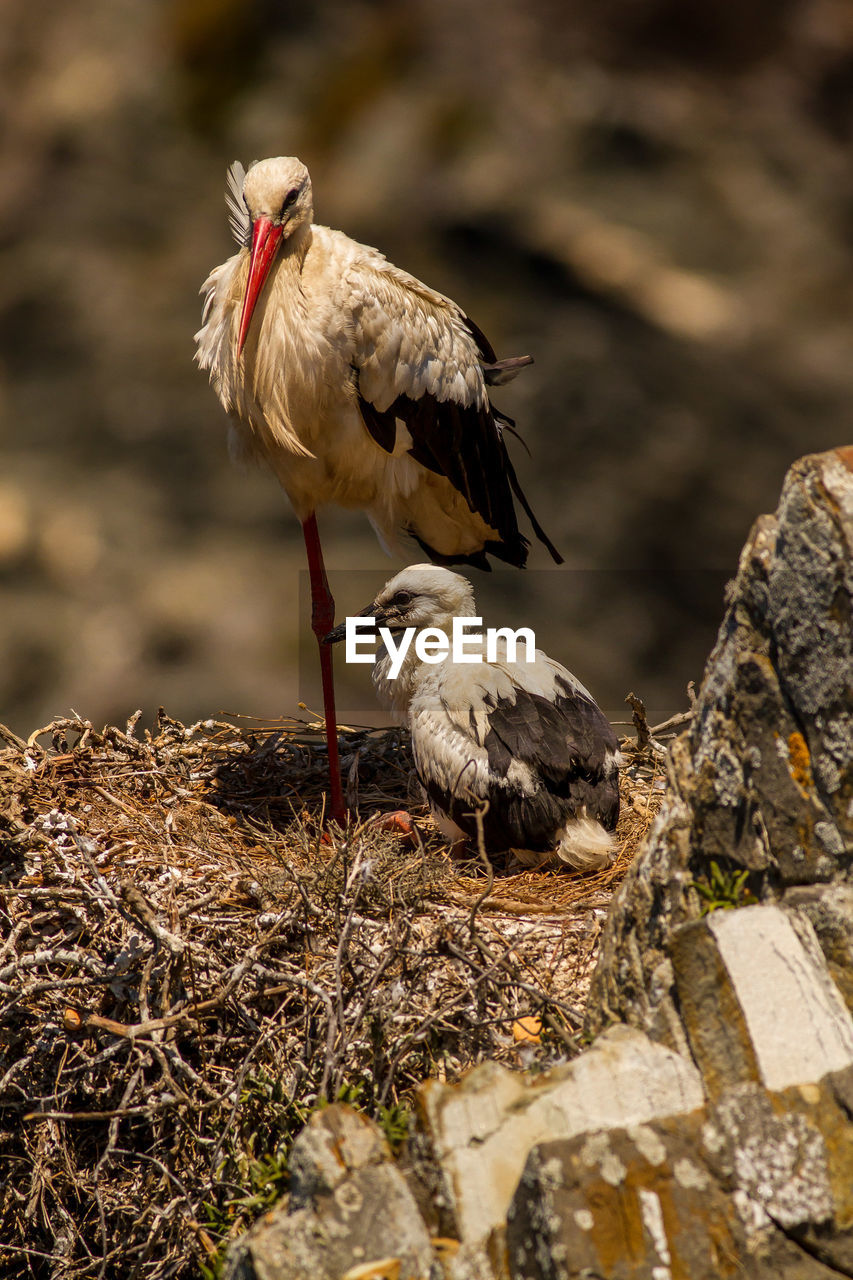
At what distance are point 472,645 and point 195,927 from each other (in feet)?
3.76

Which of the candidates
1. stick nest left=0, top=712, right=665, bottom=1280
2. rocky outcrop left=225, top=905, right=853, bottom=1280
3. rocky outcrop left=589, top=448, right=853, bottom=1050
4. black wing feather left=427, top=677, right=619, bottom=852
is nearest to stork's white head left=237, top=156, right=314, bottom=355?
black wing feather left=427, top=677, right=619, bottom=852

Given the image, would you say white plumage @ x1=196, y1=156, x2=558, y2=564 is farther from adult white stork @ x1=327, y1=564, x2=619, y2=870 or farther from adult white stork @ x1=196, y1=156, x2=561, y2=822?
adult white stork @ x1=327, y1=564, x2=619, y2=870

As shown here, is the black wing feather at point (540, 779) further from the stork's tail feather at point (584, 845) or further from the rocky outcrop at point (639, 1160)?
the rocky outcrop at point (639, 1160)

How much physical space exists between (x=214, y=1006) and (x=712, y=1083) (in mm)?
1091

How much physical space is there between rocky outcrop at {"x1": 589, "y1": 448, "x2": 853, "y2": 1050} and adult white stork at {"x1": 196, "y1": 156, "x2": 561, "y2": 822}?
1635 mm

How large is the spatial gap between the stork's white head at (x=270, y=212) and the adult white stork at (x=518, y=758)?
39.2 inches

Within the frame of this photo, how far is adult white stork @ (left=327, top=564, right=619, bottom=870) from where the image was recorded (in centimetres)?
274

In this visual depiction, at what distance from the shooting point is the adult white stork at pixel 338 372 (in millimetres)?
2951

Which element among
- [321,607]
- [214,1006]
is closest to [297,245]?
[321,607]

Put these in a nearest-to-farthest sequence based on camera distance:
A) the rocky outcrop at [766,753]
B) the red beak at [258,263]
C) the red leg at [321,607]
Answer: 1. the rocky outcrop at [766,753]
2. the red beak at [258,263]
3. the red leg at [321,607]

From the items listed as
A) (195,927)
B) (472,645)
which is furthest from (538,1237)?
(472,645)

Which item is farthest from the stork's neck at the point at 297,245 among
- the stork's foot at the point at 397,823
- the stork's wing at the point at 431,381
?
the stork's foot at the point at 397,823

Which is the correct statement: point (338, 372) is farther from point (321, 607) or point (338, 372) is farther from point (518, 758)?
point (518, 758)

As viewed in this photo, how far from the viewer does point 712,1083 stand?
131 cm
